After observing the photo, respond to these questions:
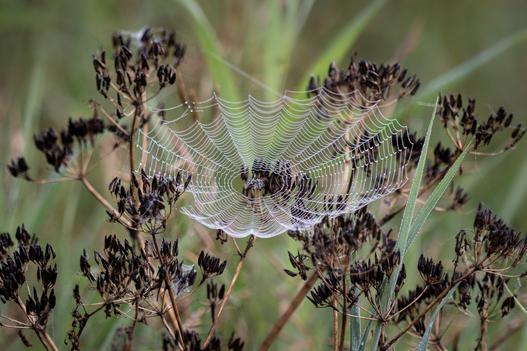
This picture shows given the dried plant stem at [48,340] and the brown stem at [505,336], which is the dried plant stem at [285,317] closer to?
the dried plant stem at [48,340]

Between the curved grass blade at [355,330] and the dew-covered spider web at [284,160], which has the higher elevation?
the dew-covered spider web at [284,160]

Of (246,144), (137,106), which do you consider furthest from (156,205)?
(246,144)

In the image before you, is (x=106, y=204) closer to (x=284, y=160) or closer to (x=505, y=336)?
(x=284, y=160)

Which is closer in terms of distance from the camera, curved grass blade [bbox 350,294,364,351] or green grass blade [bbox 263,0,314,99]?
curved grass blade [bbox 350,294,364,351]

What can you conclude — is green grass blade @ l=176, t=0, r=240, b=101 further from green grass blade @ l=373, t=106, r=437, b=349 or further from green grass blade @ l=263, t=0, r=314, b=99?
green grass blade @ l=373, t=106, r=437, b=349

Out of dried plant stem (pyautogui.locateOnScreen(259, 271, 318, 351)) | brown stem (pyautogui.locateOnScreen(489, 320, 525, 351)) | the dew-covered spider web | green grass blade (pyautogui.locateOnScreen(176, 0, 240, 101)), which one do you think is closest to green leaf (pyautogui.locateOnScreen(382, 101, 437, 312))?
the dew-covered spider web

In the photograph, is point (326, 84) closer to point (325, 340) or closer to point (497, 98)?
point (325, 340)

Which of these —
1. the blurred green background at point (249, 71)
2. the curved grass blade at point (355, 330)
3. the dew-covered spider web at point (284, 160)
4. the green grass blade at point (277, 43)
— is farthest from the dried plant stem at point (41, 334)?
the green grass blade at point (277, 43)
